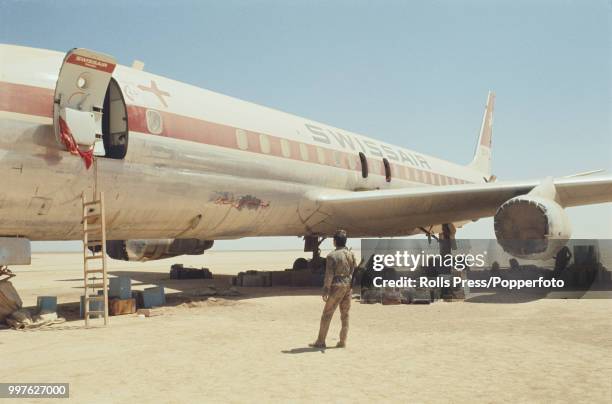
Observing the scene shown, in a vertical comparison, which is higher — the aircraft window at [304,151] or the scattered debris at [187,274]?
the aircraft window at [304,151]

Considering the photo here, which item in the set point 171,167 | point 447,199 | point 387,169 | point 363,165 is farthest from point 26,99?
point 387,169

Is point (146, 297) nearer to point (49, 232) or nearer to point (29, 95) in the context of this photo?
point (49, 232)

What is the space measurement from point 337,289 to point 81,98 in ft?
17.4

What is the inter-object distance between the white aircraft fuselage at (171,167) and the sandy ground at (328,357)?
1884 mm

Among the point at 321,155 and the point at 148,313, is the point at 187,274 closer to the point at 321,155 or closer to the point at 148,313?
the point at 321,155

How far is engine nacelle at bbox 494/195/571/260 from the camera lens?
35.4ft

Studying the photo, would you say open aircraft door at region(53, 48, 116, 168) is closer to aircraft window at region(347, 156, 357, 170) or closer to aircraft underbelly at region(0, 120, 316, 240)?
aircraft underbelly at region(0, 120, 316, 240)

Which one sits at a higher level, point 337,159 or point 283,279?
point 337,159

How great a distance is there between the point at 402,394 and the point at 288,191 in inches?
333

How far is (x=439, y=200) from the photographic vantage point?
45.2ft

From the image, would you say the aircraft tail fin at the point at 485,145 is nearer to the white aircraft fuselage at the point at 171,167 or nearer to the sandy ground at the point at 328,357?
the white aircraft fuselage at the point at 171,167

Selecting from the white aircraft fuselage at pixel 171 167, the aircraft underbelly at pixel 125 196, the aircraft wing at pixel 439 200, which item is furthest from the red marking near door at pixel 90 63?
the aircraft wing at pixel 439 200

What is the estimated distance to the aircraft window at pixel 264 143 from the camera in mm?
12258

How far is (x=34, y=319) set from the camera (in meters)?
8.98
